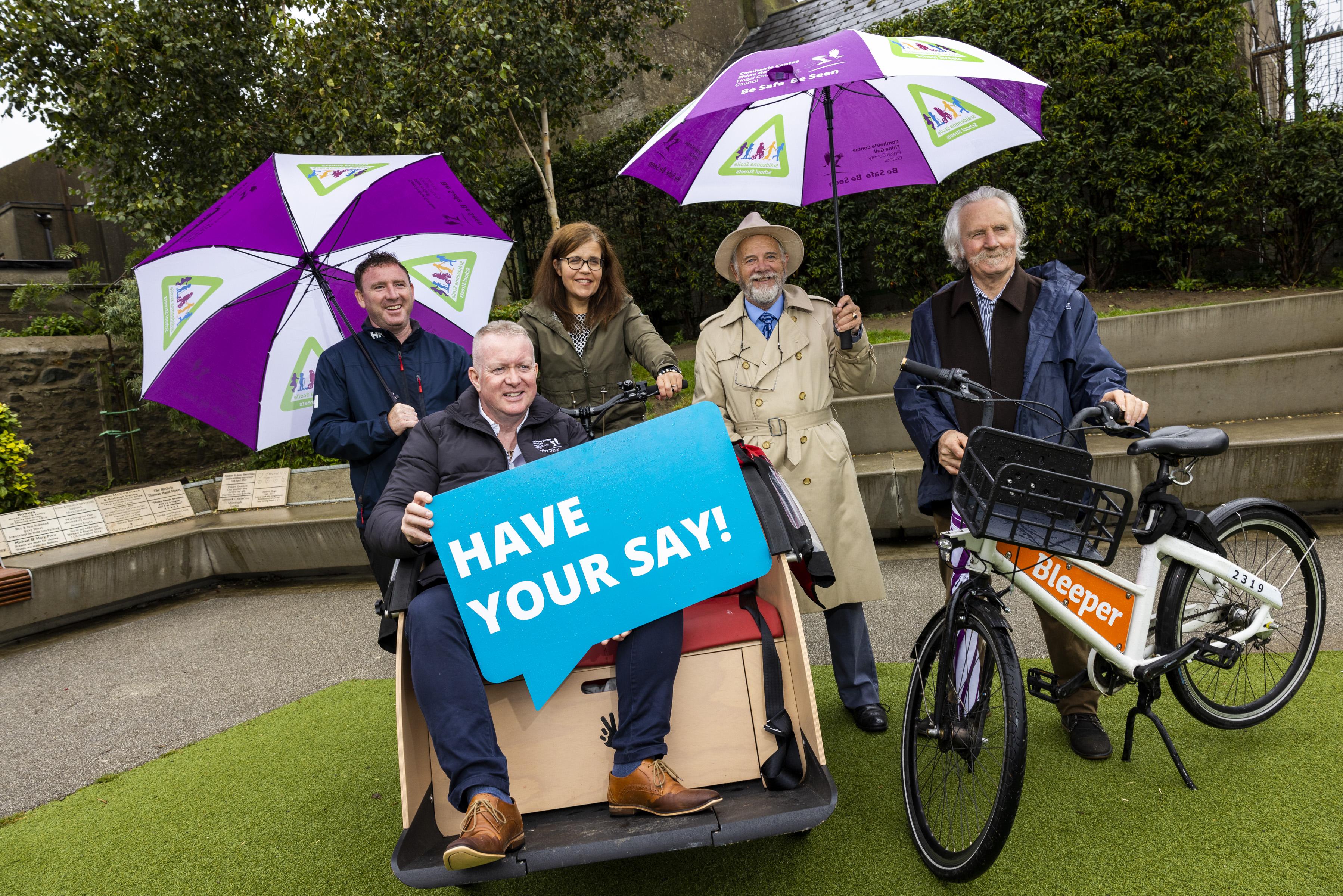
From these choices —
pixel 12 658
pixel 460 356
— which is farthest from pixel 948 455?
pixel 12 658

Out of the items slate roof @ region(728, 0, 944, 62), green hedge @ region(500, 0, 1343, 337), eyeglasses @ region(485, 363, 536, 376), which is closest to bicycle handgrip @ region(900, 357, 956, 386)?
eyeglasses @ region(485, 363, 536, 376)

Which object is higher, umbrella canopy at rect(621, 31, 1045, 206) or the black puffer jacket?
umbrella canopy at rect(621, 31, 1045, 206)

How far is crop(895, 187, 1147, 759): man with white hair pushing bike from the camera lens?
2.61 meters

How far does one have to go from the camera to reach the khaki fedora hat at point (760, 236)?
9.78 ft

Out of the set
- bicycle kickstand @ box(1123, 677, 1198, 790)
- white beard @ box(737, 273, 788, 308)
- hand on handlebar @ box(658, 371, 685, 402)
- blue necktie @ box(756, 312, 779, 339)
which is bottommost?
bicycle kickstand @ box(1123, 677, 1198, 790)

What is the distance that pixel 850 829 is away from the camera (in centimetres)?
244

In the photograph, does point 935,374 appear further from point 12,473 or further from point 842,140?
point 12,473

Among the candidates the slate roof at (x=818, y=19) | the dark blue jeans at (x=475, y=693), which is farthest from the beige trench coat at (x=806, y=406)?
the slate roof at (x=818, y=19)

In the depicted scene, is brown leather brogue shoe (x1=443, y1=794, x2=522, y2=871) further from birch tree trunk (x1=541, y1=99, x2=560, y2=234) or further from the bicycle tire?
birch tree trunk (x1=541, y1=99, x2=560, y2=234)

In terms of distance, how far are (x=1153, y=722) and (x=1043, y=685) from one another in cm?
35

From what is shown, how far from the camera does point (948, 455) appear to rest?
259cm

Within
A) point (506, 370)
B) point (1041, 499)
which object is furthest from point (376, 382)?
point (1041, 499)

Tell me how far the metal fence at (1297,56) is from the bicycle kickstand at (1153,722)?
7.14 meters

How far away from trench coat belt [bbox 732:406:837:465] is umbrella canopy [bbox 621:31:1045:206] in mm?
841
